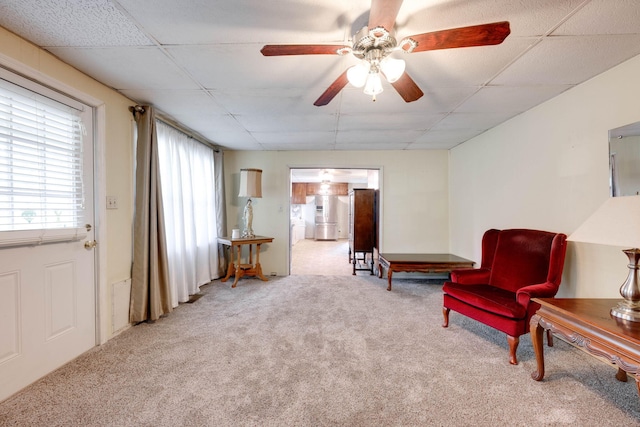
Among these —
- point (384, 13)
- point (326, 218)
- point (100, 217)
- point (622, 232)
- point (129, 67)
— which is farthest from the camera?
point (326, 218)

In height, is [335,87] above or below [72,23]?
below

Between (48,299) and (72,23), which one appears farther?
(48,299)

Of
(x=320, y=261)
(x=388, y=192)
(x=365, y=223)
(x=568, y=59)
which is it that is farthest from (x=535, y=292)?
(x=320, y=261)

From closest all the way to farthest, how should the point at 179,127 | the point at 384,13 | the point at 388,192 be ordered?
the point at 384,13 → the point at 179,127 → the point at 388,192

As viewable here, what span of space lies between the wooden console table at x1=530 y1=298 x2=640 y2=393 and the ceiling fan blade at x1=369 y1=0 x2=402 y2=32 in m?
1.82

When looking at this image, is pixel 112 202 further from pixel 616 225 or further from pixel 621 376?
pixel 621 376

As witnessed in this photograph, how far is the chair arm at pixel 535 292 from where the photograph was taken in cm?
199

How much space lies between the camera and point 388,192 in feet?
14.8

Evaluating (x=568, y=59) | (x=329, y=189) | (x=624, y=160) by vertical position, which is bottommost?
(x=624, y=160)

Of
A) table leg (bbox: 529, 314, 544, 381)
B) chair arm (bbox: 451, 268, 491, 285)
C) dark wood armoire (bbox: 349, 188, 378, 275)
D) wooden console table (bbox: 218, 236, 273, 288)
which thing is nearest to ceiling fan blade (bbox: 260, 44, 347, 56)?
table leg (bbox: 529, 314, 544, 381)

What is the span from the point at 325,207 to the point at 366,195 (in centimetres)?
476

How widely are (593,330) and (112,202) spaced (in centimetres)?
349

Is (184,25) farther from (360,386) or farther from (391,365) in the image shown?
(391,365)

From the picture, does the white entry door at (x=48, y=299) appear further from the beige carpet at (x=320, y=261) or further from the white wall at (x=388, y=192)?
Result: the beige carpet at (x=320, y=261)
